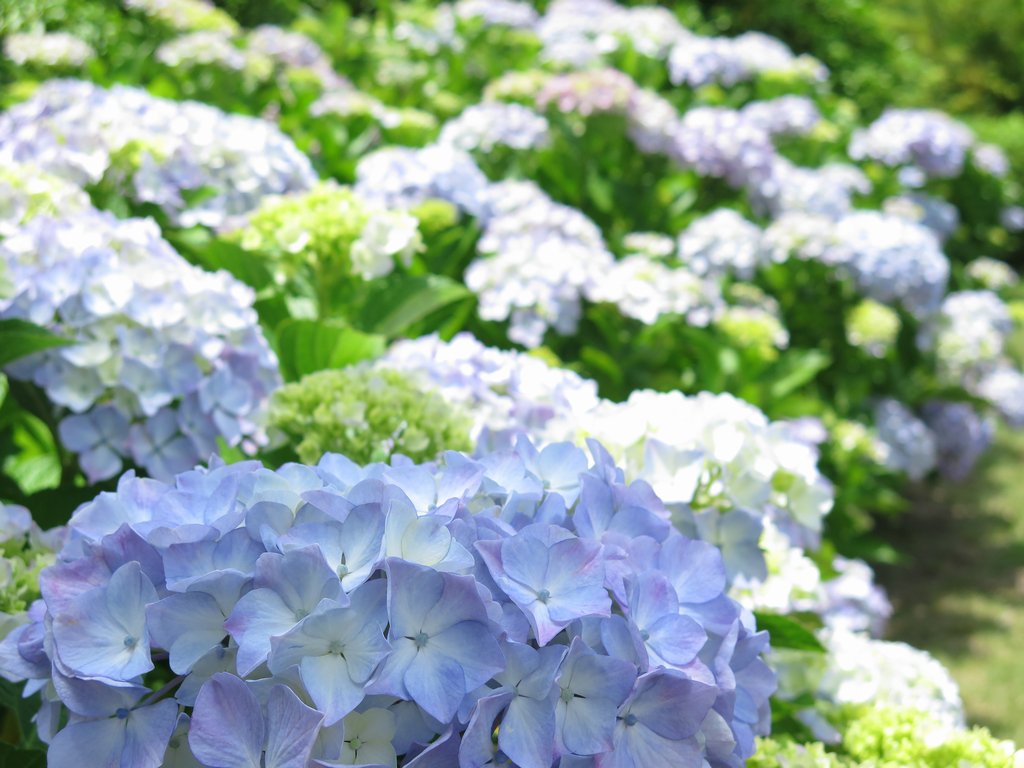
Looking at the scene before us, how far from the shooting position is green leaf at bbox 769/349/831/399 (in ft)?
11.3

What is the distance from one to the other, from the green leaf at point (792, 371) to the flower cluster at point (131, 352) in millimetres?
2149

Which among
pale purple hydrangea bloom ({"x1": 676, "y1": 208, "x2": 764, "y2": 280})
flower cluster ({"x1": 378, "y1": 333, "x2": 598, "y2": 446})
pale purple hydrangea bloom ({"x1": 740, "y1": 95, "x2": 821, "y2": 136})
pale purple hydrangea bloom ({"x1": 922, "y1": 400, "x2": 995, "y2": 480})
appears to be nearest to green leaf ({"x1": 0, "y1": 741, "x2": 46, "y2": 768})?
flower cluster ({"x1": 378, "y1": 333, "x2": 598, "y2": 446})

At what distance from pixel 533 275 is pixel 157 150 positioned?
91 cm

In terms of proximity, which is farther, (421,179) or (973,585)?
(973,585)

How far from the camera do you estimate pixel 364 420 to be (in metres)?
1.55

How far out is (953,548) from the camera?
5273 millimetres

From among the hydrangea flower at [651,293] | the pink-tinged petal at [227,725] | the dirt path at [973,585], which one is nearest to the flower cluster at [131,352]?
the pink-tinged petal at [227,725]

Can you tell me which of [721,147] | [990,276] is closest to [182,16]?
[721,147]

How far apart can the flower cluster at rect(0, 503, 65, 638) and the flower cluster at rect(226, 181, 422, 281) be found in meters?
0.77

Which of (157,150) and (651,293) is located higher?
(157,150)

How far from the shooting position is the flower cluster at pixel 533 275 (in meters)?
2.54

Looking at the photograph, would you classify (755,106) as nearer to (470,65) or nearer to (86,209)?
(470,65)

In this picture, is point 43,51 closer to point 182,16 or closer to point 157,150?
point 182,16

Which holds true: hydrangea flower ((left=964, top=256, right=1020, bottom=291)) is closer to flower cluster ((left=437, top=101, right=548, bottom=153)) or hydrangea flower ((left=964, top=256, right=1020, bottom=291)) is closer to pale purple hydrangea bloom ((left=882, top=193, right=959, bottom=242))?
A: pale purple hydrangea bloom ((left=882, top=193, right=959, bottom=242))
